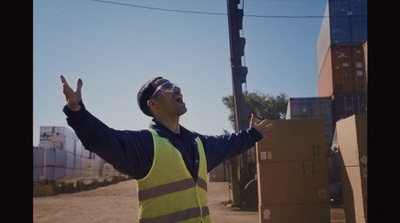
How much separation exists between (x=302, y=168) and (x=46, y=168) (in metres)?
16.3

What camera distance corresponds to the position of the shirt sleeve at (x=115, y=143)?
5.11 feet

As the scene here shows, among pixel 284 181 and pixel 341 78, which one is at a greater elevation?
pixel 341 78

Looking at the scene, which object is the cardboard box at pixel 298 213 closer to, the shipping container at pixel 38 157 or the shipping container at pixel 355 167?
the shipping container at pixel 355 167

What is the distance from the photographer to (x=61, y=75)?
1.62 meters

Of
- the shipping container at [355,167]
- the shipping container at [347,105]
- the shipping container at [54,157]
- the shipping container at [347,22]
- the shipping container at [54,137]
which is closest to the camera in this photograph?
the shipping container at [355,167]

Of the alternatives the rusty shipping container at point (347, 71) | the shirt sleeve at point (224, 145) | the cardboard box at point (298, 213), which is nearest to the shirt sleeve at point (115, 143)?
the shirt sleeve at point (224, 145)

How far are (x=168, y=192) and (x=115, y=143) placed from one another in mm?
360

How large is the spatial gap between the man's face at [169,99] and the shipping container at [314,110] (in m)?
12.9

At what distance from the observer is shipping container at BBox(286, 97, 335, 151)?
48.6 feet

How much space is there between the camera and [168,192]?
1821mm

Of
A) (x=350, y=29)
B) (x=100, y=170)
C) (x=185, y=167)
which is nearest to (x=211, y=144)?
(x=185, y=167)

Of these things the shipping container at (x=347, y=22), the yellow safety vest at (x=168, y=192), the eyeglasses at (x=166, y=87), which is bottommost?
the yellow safety vest at (x=168, y=192)
